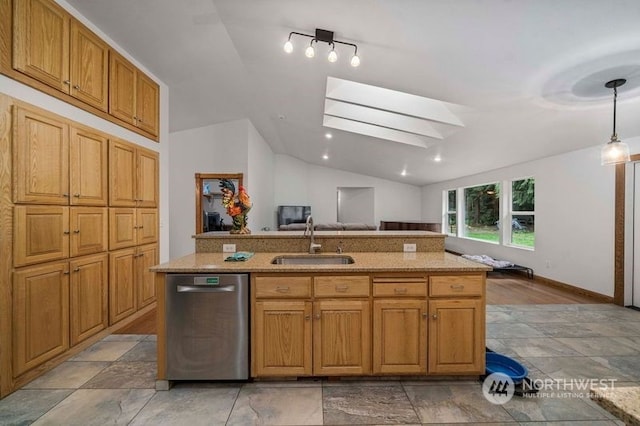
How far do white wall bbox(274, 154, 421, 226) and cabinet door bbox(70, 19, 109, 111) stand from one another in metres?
6.34

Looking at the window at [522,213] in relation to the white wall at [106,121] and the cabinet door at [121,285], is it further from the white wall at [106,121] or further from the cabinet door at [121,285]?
the cabinet door at [121,285]

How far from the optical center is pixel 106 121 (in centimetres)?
269


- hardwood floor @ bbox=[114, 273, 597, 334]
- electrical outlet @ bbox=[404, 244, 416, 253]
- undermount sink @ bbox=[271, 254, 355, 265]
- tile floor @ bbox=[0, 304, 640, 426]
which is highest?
electrical outlet @ bbox=[404, 244, 416, 253]

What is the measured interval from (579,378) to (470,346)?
884 millimetres

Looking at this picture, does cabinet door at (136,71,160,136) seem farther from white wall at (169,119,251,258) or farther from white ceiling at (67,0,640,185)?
white wall at (169,119,251,258)

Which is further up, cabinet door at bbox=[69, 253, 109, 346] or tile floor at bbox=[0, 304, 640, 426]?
cabinet door at bbox=[69, 253, 109, 346]

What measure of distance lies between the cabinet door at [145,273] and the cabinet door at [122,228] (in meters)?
0.19

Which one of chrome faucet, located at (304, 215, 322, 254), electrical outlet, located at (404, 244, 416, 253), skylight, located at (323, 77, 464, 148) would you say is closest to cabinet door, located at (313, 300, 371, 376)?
chrome faucet, located at (304, 215, 322, 254)

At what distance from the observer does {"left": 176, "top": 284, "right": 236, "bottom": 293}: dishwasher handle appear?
1909mm

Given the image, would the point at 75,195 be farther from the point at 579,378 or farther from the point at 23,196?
the point at 579,378

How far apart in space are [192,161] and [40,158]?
3.41 metres

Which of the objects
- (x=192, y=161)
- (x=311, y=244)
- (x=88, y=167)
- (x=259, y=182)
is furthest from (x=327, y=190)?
(x=88, y=167)

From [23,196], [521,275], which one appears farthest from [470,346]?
[521,275]

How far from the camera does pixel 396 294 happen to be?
6.40ft
